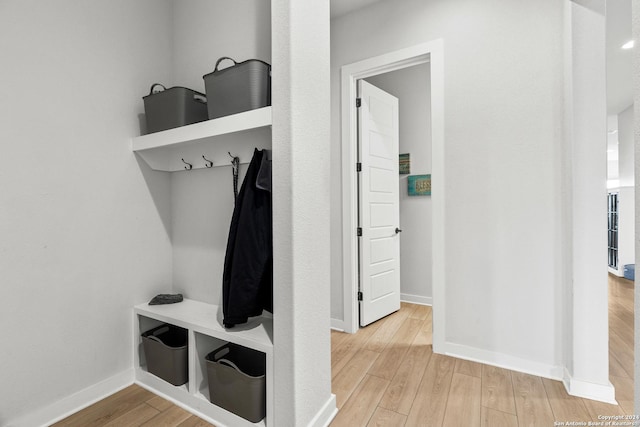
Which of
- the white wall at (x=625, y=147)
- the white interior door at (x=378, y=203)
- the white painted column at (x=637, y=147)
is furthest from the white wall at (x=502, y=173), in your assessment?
the white wall at (x=625, y=147)

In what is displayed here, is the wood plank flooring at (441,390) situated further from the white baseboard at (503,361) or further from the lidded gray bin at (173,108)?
the lidded gray bin at (173,108)

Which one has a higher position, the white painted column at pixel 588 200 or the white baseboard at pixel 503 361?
the white painted column at pixel 588 200

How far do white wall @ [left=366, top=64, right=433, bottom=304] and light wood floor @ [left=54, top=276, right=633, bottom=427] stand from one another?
4.30ft

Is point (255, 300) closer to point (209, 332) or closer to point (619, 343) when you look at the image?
point (209, 332)

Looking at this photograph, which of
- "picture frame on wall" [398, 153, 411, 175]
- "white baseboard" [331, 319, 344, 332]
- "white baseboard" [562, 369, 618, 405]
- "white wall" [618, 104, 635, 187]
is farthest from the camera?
"white wall" [618, 104, 635, 187]

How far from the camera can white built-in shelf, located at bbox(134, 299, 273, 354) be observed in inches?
57.7

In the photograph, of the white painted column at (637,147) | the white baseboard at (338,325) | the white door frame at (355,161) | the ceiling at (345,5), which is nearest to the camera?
the white painted column at (637,147)

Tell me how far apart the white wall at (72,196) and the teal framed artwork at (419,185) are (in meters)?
2.70

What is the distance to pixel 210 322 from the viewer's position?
5.47 ft

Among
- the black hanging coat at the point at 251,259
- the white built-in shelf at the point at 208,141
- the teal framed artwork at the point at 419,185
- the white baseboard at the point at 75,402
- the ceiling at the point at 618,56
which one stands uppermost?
the ceiling at the point at 618,56

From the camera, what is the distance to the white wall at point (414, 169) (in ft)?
11.7

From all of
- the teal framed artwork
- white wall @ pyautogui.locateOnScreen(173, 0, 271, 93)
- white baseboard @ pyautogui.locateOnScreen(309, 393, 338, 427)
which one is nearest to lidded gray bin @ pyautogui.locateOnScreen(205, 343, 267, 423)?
white baseboard @ pyautogui.locateOnScreen(309, 393, 338, 427)

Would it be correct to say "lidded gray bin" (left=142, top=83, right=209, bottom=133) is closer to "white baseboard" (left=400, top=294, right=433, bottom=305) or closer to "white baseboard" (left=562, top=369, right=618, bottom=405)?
"white baseboard" (left=562, top=369, right=618, bottom=405)

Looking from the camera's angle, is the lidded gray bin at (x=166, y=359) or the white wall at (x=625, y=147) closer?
the lidded gray bin at (x=166, y=359)
